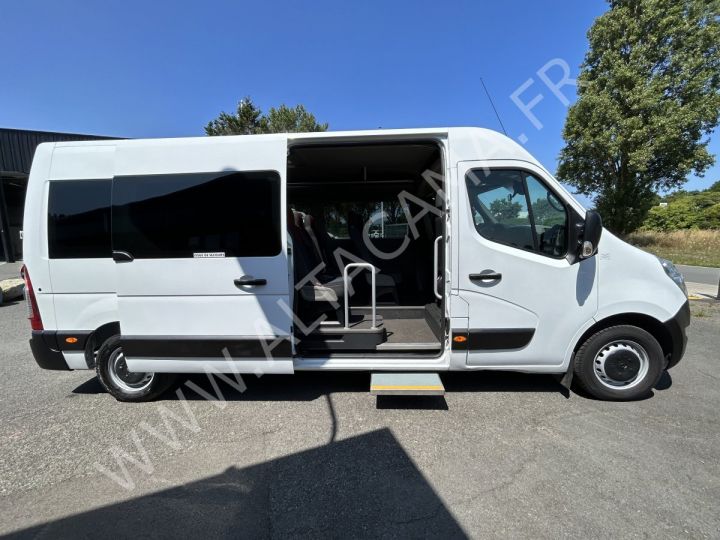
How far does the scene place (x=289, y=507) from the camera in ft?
6.72

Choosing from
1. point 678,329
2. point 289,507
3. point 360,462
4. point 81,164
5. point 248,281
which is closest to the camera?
point 289,507

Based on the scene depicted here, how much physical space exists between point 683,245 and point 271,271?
23.6 meters

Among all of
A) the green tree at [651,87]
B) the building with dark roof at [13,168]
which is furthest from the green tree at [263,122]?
the green tree at [651,87]

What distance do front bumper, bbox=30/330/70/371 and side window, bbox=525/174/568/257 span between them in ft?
14.5

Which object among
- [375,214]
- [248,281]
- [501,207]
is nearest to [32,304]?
[248,281]

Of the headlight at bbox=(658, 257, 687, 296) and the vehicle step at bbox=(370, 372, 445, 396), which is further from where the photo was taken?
the headlight at bbox=(658, 257, 687, 296)

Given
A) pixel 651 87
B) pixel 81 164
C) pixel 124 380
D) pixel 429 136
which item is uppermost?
pixel 651 87

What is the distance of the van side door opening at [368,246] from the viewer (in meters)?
3.33

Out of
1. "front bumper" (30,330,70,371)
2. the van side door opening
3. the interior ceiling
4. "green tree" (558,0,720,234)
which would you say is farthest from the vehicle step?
"green tree" (558,0,720,234)

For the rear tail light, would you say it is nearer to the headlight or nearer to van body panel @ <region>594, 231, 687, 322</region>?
van body panel @ <region>594, 231, 687, 322</region>

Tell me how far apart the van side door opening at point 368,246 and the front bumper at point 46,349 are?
220 centimetres

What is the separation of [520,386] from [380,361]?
1.51 m

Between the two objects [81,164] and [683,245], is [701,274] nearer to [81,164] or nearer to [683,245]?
[683,245]

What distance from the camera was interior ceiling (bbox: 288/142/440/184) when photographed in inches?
152
